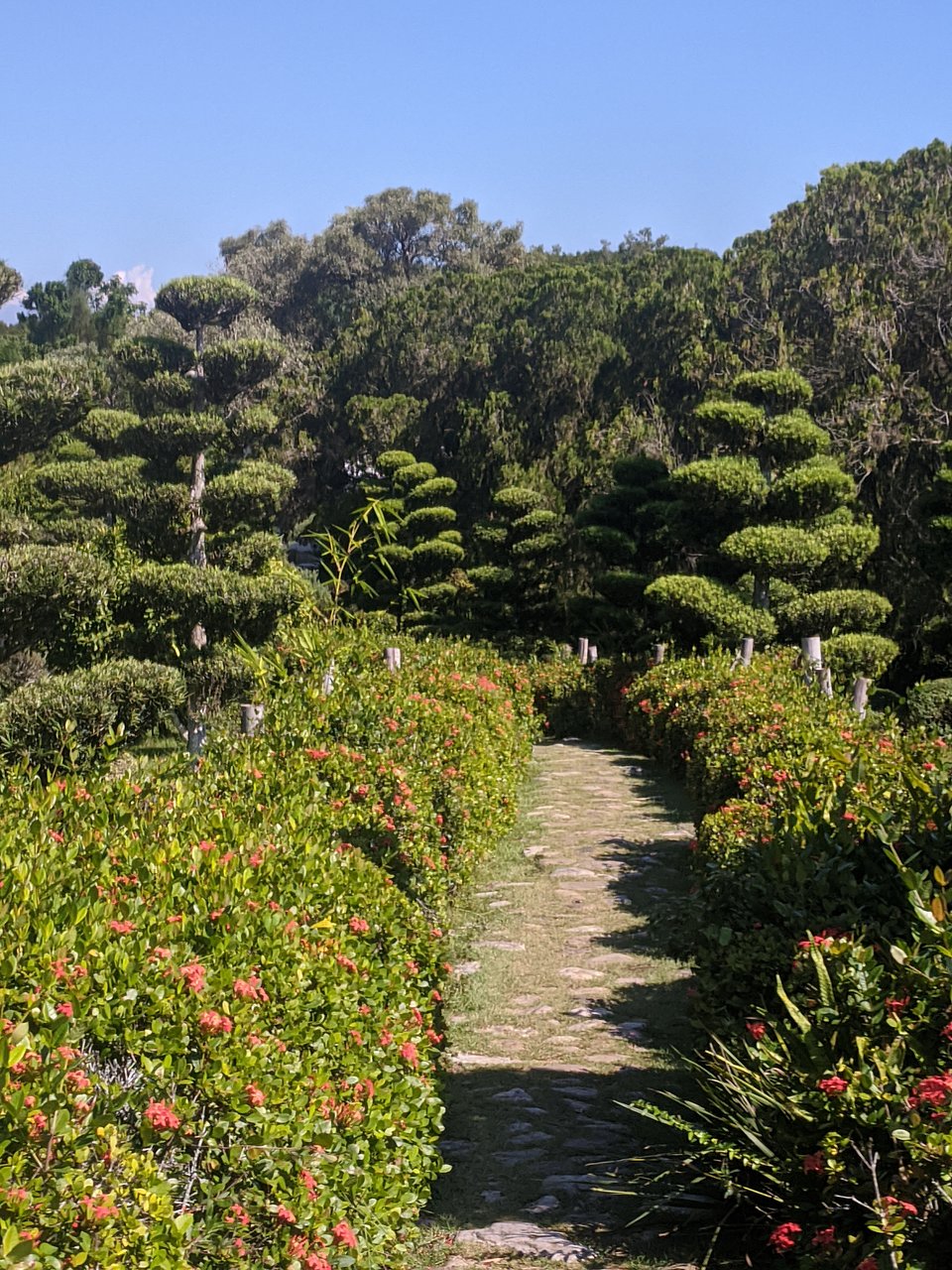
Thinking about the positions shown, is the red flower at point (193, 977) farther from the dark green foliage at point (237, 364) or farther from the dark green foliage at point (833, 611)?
the dark green foliage at point (237, 364)

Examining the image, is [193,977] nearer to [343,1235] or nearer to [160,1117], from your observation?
[160,1117]

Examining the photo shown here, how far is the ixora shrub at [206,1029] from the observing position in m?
2.52

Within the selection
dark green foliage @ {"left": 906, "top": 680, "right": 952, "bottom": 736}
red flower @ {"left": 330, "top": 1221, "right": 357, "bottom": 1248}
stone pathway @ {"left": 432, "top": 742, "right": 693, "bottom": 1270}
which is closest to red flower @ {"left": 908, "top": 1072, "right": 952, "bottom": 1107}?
stone pathway @ {"left": 432, "top": 742, "right": 693, "bottom": 1270}

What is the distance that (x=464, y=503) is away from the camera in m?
30.8

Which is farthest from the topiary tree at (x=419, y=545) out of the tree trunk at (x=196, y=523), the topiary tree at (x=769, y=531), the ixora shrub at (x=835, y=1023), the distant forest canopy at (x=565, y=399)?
the ixora shrub at (x=835, y=1023)

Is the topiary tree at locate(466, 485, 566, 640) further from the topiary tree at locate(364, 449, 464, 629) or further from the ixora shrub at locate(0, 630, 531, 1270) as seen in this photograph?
the ixora shrub at locate(0, 630, 531, 1270)

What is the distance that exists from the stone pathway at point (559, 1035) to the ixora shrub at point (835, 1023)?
0.51m

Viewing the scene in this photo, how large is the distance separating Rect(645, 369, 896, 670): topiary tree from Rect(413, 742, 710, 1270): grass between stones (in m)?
7.29

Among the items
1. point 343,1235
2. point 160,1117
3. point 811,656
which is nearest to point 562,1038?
point 343,1235

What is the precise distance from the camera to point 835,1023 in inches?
138

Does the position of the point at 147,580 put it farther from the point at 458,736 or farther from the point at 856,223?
the point at 856,223

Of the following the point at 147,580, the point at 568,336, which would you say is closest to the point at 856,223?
the point at 568,336

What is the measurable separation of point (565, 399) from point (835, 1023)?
92.7 feet

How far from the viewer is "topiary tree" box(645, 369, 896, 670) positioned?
17.6m
